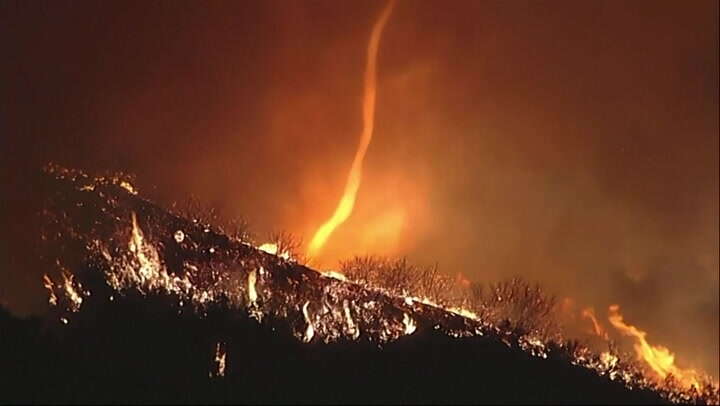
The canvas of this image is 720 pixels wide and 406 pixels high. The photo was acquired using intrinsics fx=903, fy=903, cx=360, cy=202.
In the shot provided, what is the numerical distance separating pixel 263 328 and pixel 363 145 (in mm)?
7208

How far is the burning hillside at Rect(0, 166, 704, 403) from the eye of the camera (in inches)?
478

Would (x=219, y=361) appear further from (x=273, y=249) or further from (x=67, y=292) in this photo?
(x=273, y=249)

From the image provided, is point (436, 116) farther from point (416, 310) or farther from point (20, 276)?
point (20, 276)

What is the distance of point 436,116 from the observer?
19.7 metres

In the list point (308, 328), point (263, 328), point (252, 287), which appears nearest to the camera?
point (263, 328)

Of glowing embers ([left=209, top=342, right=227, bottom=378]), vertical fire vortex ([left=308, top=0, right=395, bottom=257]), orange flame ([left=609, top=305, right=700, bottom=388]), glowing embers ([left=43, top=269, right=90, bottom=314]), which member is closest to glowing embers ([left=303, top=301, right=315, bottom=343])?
glowing embers ([left=209, top=342, right=227, bottom=378])

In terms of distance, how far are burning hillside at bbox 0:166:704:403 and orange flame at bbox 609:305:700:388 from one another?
278 mm

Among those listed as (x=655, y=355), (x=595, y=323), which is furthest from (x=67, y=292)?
(x=655, y=355)

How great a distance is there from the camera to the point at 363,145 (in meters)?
19.6

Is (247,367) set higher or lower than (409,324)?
lower

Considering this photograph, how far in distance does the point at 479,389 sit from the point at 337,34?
31.7ft

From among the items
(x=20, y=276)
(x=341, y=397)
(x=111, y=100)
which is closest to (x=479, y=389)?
(x=341, y=397)

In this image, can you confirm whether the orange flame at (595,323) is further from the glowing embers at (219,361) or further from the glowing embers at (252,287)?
the glowing embers at (219,361)

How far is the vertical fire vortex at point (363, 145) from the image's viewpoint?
1903cm
